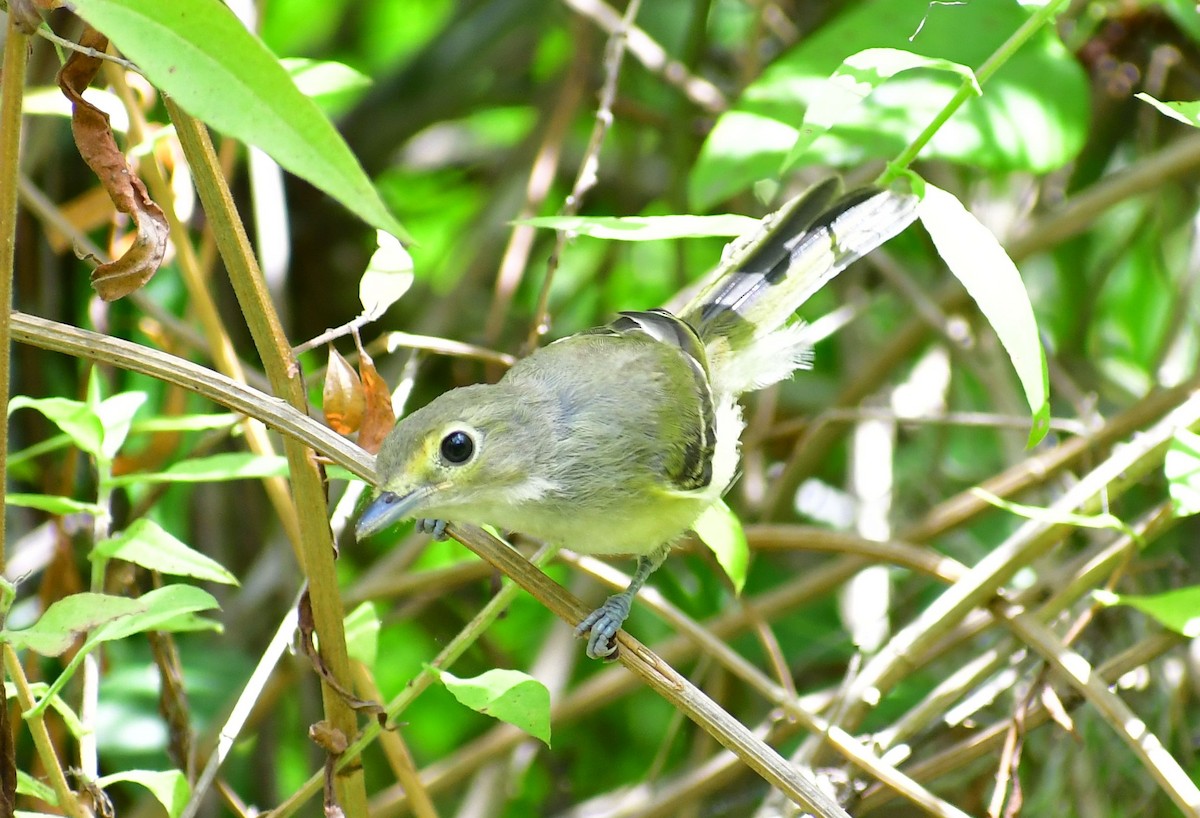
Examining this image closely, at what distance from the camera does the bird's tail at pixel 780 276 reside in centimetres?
265

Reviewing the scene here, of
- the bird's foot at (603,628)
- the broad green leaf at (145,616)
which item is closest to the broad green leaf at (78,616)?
the broad green leaf at (145,616)

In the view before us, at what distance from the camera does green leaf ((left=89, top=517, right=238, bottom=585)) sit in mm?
1809

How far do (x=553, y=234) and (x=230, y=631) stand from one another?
176 centimetres

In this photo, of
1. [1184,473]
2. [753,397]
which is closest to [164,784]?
[1184,473]

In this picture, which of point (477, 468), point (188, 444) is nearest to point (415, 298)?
point (188, 444)

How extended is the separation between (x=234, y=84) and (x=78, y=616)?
2.43 feet

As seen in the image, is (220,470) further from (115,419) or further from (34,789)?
(34,789)

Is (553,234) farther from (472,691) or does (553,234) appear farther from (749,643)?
(472,691)

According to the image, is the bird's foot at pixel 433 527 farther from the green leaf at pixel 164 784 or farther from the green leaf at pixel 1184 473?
the green leaf at pixel 1184 473

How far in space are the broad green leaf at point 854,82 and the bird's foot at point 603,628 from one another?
0.87 meters

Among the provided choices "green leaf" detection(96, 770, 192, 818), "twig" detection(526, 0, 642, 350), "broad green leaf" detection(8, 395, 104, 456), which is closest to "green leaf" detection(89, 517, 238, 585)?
"broad green leaf" detection(8, 395, 104, 456)

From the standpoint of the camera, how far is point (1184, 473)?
195 cm

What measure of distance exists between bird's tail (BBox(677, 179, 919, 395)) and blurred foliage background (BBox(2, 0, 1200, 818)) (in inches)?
4.5

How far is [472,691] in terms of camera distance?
160 centimetres
